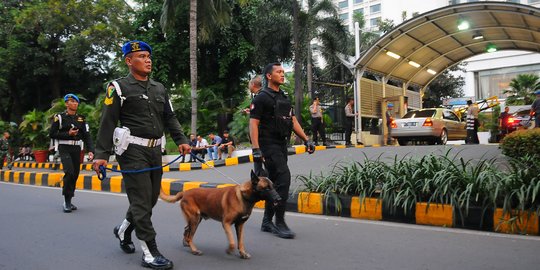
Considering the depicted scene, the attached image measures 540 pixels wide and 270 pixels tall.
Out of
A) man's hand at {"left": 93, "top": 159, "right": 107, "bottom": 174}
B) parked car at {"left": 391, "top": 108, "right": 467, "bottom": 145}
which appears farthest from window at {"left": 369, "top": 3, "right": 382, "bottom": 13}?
man's hand at {"left": 93, "top": 159, "right": 107, "bottom": 174}

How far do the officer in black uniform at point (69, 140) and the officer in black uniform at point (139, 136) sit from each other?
3.54 metres

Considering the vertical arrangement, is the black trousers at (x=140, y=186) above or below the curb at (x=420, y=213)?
above

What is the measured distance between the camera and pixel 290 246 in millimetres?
4488

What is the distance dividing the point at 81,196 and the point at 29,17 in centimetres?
1800

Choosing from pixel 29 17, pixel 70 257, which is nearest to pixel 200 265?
pixel 70 257

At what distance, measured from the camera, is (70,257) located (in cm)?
412

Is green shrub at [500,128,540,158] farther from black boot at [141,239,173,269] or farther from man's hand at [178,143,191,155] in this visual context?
black boot at [141,239,173,269]

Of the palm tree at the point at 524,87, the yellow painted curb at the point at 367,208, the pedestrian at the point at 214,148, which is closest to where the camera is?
the yellow painted curb at the point at 367,208

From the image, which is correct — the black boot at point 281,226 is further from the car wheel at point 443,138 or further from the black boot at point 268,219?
the car wheel at point 443,138

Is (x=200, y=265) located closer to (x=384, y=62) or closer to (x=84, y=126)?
(x=84, y=126)

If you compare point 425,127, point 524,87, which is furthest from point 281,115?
point 524,87

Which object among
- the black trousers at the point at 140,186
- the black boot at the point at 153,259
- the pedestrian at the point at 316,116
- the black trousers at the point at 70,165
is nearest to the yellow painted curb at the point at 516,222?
the black boot at the point at 153,259

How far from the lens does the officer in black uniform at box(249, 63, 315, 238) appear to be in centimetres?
491

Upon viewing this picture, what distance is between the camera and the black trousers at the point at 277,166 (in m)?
4.93
